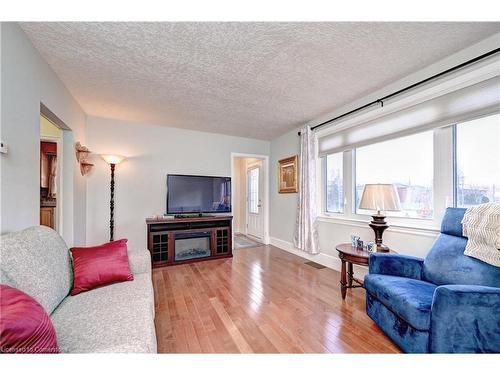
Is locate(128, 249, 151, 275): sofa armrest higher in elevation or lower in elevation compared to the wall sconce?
lower

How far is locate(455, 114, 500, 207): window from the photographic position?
171 centimetres

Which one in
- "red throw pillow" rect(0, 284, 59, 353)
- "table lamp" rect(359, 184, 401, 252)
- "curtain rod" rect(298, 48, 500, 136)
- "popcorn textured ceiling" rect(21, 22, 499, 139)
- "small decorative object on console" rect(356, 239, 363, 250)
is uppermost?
"popcorn textured ceiling" rect(21, 22, 499, 139)

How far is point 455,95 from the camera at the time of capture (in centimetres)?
184

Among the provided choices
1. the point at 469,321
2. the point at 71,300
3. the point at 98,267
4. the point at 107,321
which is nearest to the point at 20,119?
the point at 98,267

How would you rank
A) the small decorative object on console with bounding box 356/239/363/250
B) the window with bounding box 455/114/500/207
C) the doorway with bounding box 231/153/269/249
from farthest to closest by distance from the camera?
the doorway with bounding box 231/153/269/249 < the small decorative object on console with bounding box 356/239/363/250 < the window with bounding box 455/114/500/207

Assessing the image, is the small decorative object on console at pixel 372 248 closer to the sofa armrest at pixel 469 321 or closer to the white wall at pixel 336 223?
the white wall at pixel 336 223

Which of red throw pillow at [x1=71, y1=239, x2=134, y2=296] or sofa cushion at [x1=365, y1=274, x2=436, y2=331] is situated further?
red throw pillow at [x1=71, y1=239, x2=134, y2=296]

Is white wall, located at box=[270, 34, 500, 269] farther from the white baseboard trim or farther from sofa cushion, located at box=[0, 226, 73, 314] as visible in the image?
sofa cushion, located at box=[0, 226, 73, 314]

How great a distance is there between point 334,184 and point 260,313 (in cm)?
222

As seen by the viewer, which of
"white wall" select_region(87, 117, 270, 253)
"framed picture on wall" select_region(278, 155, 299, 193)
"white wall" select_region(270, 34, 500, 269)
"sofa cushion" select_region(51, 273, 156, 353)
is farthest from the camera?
"framed picture on wall" select_region(278, 155, 299, 193)

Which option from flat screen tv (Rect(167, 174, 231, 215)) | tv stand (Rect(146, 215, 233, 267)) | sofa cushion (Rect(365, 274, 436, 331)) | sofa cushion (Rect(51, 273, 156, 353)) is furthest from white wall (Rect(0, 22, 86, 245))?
sofa cushion (Rect(365, 274, 436, 331))

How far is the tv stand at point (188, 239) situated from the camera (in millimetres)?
3227

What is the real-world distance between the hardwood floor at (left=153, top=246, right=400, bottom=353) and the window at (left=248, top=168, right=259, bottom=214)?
2.45 metres

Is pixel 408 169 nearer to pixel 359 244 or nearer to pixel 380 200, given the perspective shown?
pixel 380 200
